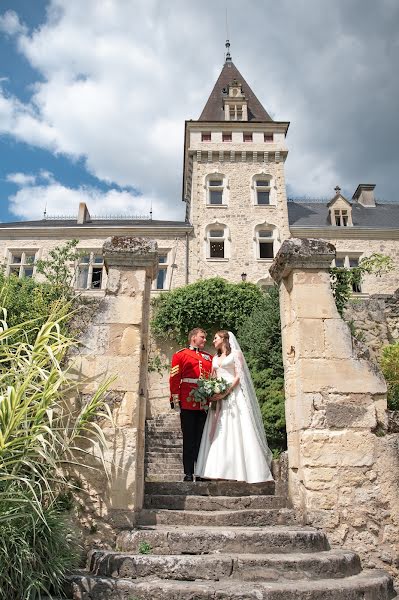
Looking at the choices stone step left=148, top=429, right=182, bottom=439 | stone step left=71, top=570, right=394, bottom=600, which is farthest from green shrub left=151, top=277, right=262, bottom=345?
stone step left=71, top=570, right=394, bottom=600

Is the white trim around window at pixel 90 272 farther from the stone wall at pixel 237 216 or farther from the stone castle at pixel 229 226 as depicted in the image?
the stone wall at pixel 237 216

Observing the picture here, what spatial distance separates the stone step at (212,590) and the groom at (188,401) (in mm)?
2289

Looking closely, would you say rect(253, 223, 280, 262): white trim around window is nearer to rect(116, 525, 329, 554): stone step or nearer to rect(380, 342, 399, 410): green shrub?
rect(380, 342, 399, 410): green shrub

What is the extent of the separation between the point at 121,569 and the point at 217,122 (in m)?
26.7

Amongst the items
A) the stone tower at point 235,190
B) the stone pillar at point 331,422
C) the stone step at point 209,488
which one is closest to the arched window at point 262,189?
the stone tower at point 235,190

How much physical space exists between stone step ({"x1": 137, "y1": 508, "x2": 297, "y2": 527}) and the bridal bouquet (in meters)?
1.45

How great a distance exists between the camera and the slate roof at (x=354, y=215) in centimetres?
2664

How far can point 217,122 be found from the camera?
27.1 meters

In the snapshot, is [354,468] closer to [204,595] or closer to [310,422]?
[310,422]

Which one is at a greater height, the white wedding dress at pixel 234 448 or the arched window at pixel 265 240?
the arched window at pixel 265 240

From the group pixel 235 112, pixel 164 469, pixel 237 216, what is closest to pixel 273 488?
pixel 164 469

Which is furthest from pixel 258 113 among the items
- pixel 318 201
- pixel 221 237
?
pixel 221 237

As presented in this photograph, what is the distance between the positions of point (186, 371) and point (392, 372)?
6.07 metres

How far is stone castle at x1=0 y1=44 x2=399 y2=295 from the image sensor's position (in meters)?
24.2
